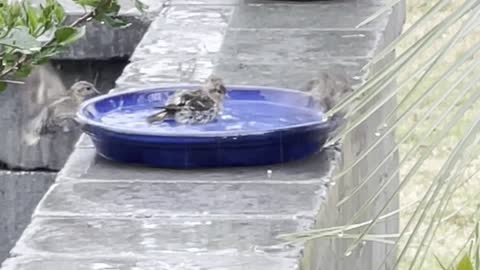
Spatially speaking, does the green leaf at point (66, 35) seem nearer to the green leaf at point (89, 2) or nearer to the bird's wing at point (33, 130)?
the green leaf at point (89, 2)

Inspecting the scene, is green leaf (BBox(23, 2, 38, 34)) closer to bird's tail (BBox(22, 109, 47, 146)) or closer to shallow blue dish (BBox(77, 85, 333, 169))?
shallow blue dish (BBox(77, 85, 333, 169))

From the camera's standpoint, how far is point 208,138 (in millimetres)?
2359

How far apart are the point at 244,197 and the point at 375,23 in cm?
127

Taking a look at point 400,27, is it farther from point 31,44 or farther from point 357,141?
point 31,44

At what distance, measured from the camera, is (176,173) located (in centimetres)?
237

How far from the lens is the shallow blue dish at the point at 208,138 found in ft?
7.76

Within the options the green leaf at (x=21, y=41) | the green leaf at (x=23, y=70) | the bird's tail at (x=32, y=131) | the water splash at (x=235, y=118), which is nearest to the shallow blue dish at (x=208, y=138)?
the water splash at (x=235, y=118)

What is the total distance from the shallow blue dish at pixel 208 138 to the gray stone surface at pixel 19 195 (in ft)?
3.16

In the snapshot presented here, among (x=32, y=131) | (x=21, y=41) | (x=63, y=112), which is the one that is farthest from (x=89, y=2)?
(x=32, y=131)

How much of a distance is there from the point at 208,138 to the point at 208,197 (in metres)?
0.19

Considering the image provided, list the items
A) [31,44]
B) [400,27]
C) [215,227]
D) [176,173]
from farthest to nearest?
[400,27], [176,173], [215,227], [31,44]

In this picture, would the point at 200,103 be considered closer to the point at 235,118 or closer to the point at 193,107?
the point at 193,107

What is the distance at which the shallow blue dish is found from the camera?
2.37m

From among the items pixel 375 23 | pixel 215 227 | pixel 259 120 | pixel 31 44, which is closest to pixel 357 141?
pixel 259 120
